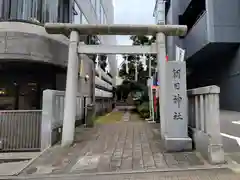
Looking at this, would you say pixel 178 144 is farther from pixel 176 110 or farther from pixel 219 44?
pixel 219 44

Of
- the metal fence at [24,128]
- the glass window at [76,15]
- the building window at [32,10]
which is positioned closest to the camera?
the metal fence at [24,128]

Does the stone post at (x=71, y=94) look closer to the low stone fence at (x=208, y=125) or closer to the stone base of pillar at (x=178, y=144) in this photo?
the stone base of pillar at (x=178, y=144)

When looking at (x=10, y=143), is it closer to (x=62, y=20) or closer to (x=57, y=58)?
(x=57, y=58)

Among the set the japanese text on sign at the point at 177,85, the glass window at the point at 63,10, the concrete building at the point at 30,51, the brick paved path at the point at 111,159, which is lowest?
the brick paved path at the point at 111,159

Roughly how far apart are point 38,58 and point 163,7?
21.8 metres

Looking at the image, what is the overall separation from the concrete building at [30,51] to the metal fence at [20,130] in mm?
3077

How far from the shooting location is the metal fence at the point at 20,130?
8.18 m

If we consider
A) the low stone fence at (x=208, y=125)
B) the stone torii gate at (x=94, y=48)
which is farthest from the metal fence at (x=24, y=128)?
the low stone fence at (x=208, y=125)

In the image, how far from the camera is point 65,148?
7.62 metres

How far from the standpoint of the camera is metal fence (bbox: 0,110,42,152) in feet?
26.8

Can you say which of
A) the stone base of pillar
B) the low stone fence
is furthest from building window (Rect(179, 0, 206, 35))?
the stone base of pillar

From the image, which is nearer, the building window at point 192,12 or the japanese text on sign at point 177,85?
the japanese text on sign at point 177,85

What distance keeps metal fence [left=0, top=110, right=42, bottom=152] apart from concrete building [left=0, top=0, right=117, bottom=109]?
121 inches

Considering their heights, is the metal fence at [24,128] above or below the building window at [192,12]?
below
